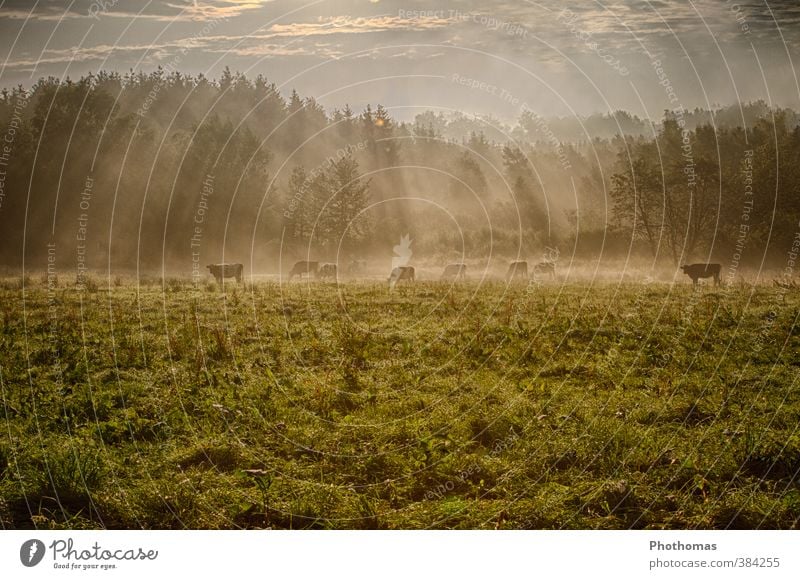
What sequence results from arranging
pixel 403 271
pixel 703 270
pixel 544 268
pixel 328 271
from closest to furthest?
1. pixel 703 270
2. pixel 403 271
3. pixel 544 268
4. pixel 328 271

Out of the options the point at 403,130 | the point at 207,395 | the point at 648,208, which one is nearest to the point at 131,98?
the point at 403,130

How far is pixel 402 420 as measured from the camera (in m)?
11.5

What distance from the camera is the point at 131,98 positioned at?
221 feet

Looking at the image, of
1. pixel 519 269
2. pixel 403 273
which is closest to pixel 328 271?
pixel 403 273

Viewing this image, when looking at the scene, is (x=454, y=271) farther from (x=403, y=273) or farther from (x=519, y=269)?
(x=519, y=269)

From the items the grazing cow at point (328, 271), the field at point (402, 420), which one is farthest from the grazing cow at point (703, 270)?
the grazing cow at point (328, 271)

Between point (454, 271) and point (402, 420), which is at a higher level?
point (454, 271)

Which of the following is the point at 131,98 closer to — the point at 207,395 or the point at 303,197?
the point at 303,197

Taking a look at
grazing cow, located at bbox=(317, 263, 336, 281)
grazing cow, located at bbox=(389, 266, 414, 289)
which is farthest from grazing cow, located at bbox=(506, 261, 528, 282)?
grazing cow, located at bbox=(317, 263, 336, 281)

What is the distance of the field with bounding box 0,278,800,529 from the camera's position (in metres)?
9.33

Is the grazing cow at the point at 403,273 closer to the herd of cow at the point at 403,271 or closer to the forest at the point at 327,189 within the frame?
the herd of cow at the point at 403,271

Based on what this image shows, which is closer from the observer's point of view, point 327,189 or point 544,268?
point 544,268

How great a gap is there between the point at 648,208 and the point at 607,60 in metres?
16.4

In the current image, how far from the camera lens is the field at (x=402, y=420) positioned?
9328 mm
